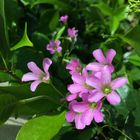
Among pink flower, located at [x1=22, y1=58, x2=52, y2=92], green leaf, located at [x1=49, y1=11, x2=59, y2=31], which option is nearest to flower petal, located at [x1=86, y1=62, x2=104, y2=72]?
pink flower, located at [x1=22, y1=58, x2=52, y2=92]

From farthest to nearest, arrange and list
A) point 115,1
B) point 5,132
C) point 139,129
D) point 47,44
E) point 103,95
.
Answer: point 115,1 < point 47,44 < point 5,132 < point 139,129 < point 103,95

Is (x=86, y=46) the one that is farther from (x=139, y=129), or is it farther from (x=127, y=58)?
(x=139, y=129)

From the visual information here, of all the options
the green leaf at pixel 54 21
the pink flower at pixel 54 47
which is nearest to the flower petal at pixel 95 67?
the pink flower at pixel 54 47

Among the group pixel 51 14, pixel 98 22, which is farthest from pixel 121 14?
pixel 51 14

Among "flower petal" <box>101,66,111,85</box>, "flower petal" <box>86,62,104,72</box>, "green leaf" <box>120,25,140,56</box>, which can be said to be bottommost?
"flower petal" <box>86,62,104,72</box>

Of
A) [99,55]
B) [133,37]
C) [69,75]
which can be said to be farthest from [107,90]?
[69,75]

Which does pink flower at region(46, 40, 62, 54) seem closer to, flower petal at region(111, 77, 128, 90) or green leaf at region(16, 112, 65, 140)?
green leaf at region(16, 112, 65, 140)

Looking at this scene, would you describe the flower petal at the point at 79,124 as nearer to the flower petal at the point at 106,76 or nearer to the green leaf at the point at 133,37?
the flower petal at the point at 106,76
